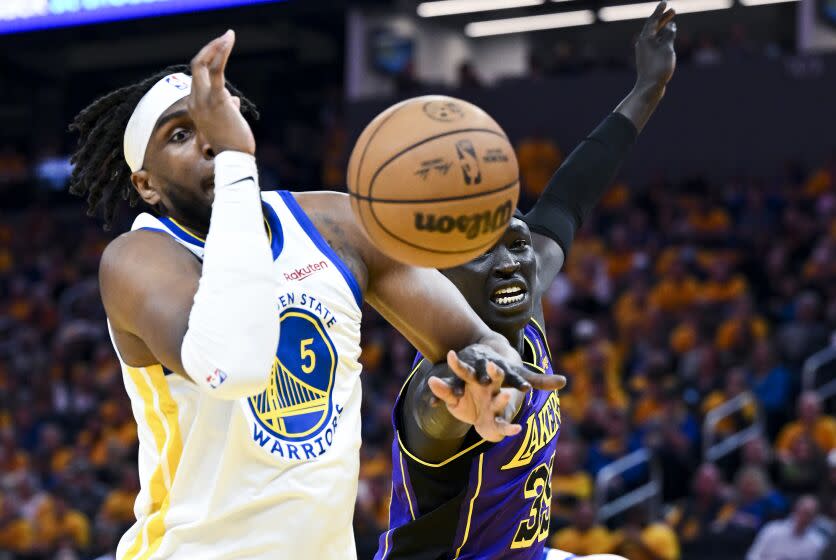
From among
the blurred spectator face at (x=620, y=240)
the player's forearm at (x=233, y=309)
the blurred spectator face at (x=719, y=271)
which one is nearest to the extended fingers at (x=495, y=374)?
the player's forearm at (x=233, y=309)

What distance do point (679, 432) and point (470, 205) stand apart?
23.0 feet

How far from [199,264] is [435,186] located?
20.7 inches

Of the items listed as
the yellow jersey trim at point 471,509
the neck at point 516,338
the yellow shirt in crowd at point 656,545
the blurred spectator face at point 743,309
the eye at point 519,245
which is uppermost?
the eye at point 519,245

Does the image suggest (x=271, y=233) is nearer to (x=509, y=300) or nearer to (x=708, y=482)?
(x=509, y=300)

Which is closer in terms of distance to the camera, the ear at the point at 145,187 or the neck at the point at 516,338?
the ear at the point at 145,187

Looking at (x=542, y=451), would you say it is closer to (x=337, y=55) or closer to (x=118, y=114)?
(x=118, y=114)

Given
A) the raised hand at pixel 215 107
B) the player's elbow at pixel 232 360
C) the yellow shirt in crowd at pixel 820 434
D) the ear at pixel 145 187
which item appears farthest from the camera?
the yellow shirt in crowd at pixel 820 434

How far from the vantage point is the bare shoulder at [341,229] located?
270 centimetres

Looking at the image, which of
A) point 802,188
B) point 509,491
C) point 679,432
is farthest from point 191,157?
point 802,188

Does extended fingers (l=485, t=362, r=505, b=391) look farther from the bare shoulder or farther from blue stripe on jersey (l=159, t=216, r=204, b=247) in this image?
blue stripe on jersey (l=159, t=216, r=204, b=247)

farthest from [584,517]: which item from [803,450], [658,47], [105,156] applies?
[105,156]

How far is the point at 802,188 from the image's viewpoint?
40.8 ft

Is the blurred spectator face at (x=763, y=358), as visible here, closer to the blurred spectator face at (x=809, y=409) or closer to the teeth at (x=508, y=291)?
the blurred spectator face at (x=809, y=409)

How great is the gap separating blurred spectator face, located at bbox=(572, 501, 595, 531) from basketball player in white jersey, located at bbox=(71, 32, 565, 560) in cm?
562
